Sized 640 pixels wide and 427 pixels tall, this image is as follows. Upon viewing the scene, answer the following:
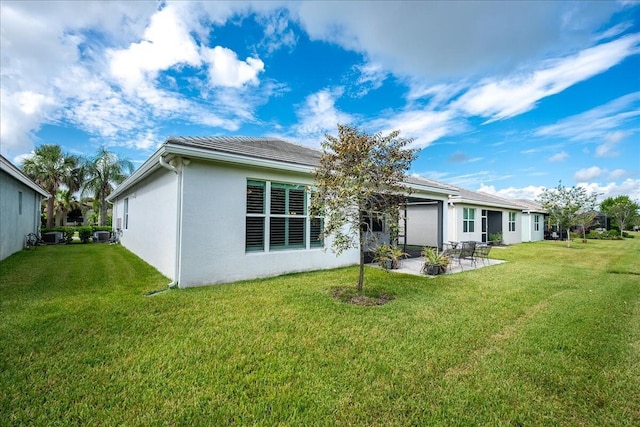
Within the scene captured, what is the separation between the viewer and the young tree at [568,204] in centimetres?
2162

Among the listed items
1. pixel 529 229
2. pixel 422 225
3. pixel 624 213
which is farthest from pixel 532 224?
pixel 624 213

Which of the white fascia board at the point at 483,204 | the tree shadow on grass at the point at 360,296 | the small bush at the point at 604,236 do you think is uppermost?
the white fascia board at the point at 483,204

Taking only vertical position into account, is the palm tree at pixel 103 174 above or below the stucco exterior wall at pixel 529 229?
above

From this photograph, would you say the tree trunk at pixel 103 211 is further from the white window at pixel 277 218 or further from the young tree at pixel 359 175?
the young tree at pixel 359 175

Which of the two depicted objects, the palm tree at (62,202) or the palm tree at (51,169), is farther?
the palm tree at (62,202)

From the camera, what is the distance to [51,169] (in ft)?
82.9

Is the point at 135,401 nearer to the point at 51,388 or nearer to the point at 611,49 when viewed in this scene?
the point at 51,388

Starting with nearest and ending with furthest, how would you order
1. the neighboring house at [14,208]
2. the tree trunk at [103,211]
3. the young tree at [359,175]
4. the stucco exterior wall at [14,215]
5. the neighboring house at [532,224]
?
the young tree at [359,175] < the neighboring house at [14,208] < the stucco exterior wall at [14,215] < the neighboring house at [532,224] < the tree trunk at [103,211]

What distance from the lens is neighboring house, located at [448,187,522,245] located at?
1780 cm

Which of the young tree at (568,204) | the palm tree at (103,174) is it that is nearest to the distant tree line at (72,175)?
the palm tree at (103,174)

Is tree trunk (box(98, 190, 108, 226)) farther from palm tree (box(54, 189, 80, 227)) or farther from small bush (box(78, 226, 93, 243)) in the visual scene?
small bush (box(78, 226, 93, 243))

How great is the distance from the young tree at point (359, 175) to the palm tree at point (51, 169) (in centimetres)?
2971

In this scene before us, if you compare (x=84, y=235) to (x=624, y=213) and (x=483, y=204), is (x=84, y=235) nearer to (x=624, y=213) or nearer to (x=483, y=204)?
(x=483, y=204)

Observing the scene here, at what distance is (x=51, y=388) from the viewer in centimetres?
289
